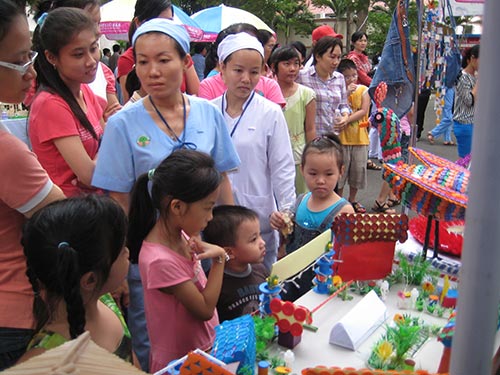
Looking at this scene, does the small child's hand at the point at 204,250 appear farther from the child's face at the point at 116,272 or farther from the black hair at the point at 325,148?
the black hair at the point at 325,148

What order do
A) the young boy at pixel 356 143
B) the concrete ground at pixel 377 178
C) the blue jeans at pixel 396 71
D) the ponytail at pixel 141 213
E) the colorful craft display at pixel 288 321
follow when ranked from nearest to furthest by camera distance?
the colorful craft display at pixel 288 321, the ponytail at pixel 141 213, the blue jeans at pixel 396 71, the young boy at pixel 356 143, the concrete ground at pixel 377 178

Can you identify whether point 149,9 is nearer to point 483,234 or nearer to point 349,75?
point 483,234

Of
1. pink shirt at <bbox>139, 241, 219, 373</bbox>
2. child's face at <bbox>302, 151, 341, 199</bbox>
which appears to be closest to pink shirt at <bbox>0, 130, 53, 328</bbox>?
pink shirt at <bbox>139, 241, 219, 373</bbox>

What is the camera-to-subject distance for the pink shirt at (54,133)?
5.77 feet

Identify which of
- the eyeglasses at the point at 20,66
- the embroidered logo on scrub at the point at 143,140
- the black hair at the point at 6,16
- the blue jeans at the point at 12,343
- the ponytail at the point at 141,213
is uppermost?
the black hair at the point at 6,16

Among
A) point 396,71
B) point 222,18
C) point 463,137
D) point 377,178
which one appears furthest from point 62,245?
point 222,18

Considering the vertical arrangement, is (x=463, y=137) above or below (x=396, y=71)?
below

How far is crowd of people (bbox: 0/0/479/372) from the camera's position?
1.19 meters

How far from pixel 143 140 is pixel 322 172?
866 mm

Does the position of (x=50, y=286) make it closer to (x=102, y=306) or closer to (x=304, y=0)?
(x=102, y=306)

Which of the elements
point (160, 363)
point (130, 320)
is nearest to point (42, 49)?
point (130, 320)

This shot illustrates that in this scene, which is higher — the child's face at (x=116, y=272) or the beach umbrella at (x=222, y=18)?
the beach umbrella at (x=222, y=18)

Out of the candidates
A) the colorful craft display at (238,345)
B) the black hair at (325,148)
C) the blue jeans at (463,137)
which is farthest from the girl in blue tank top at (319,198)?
the blue jeans at (463,137)

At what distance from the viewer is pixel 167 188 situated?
1.54 metres
